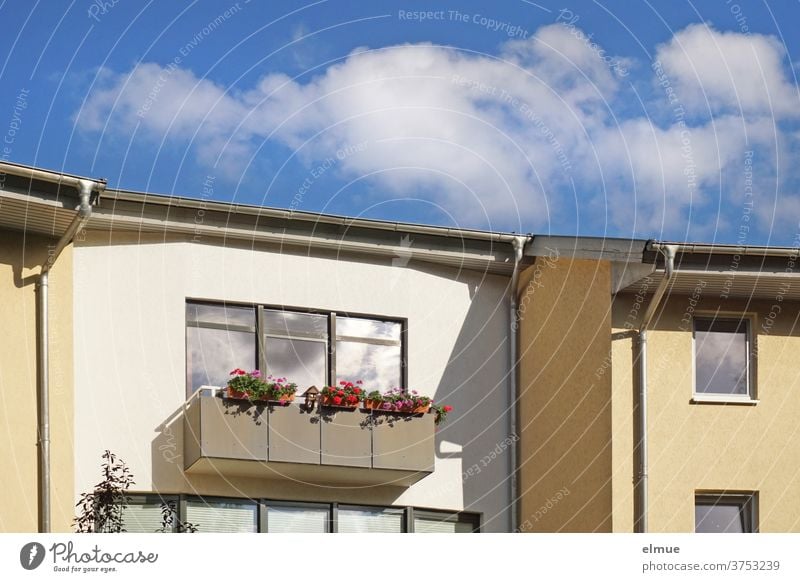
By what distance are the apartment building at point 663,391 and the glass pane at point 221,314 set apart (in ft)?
15.2

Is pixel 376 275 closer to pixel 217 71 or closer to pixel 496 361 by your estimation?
pixel 496 361

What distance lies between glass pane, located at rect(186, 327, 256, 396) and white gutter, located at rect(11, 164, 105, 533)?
7.78 ft

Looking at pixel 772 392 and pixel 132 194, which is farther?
pixel 772 392

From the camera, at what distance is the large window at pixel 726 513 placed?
23922mm

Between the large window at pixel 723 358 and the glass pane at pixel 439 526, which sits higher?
the large window at pixel 723 358

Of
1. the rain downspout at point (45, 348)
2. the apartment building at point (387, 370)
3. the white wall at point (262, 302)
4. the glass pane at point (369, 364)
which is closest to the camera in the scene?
the rain downspout at point (45, 348)

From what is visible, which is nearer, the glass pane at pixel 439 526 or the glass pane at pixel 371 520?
the glass pane at pixel 371 520

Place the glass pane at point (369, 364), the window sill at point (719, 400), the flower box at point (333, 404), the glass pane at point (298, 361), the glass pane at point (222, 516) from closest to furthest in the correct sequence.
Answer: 1. the glass pane at point (222, 516)
2. the flower box at point (333, 404)
3. the glass pane at point (298, 361)
4. the window sill at point (719, 400)
5. the glass pane at point (369, 364)

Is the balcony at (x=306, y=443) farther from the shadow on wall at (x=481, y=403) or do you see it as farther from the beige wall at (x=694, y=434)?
the beige wall at (x=694, y=434)
